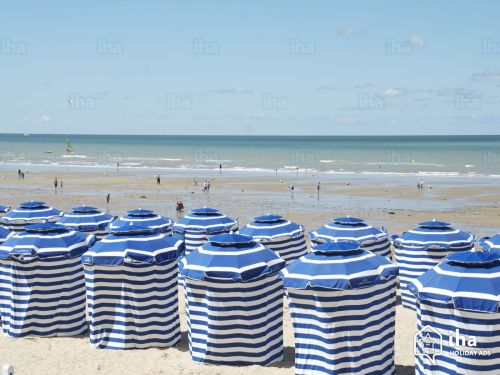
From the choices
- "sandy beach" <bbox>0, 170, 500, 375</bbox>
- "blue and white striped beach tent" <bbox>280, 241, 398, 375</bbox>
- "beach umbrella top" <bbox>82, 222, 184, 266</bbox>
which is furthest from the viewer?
"beach umbrella top" <bbox>82, 222, 184, 266</bbox>

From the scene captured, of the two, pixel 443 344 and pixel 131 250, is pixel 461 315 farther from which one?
pixel 131 250

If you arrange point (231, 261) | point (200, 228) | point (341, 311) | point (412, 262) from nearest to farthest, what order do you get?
point (341, 311) < point (231, 261) < point (412, 262) < point (200, 228)

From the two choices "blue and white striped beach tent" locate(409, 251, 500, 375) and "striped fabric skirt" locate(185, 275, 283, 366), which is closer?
"blue and white striped beach tent" locate(409, 251, 500, 375)

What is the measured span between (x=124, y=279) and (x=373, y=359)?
511 centimetres

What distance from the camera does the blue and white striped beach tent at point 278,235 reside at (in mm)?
16281

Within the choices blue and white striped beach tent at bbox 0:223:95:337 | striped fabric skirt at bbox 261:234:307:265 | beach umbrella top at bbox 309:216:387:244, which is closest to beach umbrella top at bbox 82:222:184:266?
blue and white striped beach tent at bbox 0:223:95:337

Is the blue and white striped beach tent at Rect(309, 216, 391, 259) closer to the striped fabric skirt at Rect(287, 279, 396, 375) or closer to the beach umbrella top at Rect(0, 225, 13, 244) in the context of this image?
the striped fabric skirt at Rect(287, 279, 396, 375)

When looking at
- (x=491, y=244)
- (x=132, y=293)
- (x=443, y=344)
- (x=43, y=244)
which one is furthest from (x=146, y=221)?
(x=443, y=344)

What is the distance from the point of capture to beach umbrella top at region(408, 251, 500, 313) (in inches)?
341

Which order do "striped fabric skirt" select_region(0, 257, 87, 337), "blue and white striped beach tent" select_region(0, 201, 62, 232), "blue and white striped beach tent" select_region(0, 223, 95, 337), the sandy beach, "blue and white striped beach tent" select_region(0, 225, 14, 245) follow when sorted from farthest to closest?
"blue and white striped beach tent" select_region(0, 201, 62, 232) → "blue and white striped beach tent" select_region(0, 225, 14, 245) → "striped fabric skirt" select_region(0, 257, 87, 337) → "blue and white striped beach tent" select_region(0, 223, 95, 337) → the sandy beach

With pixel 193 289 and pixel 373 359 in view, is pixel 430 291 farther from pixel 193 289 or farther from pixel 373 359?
pixel 193 289

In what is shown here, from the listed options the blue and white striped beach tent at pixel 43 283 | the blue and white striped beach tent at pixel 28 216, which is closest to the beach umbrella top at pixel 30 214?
the blue and white striped beach tent at pixel 28 216

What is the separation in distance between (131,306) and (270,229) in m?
5.19

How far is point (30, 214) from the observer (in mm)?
18703
